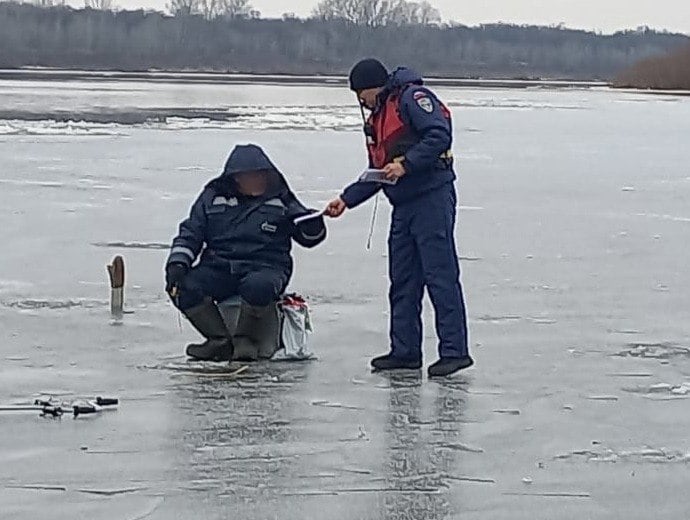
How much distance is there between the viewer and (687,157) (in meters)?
25.9

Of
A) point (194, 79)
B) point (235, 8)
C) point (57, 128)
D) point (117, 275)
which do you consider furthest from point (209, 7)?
point (117, 275)

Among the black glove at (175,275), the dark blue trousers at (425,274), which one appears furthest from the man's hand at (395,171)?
the black glove at (175,275)

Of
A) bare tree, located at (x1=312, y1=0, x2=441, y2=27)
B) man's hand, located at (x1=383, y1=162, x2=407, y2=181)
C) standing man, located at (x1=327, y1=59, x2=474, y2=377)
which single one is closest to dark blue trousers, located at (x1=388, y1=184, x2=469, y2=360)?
standing man, located at (x1=327, y1=59, x2=474, y2=377)

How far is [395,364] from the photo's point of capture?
8500mm

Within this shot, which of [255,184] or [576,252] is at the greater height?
[255,184]

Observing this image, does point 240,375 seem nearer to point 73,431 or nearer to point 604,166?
point 73,431

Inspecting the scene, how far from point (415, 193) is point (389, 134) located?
33cm

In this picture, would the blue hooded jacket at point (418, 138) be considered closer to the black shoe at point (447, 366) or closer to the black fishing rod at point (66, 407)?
the black shoe at point (447, 366)

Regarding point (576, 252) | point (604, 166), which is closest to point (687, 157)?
point (604, 166)

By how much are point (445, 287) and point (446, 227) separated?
300 mm

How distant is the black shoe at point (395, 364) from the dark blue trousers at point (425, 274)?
2cm

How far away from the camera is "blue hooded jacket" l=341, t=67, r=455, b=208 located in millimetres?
8102

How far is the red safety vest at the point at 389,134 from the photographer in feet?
27.1

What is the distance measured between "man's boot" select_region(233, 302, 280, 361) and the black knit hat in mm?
1234
